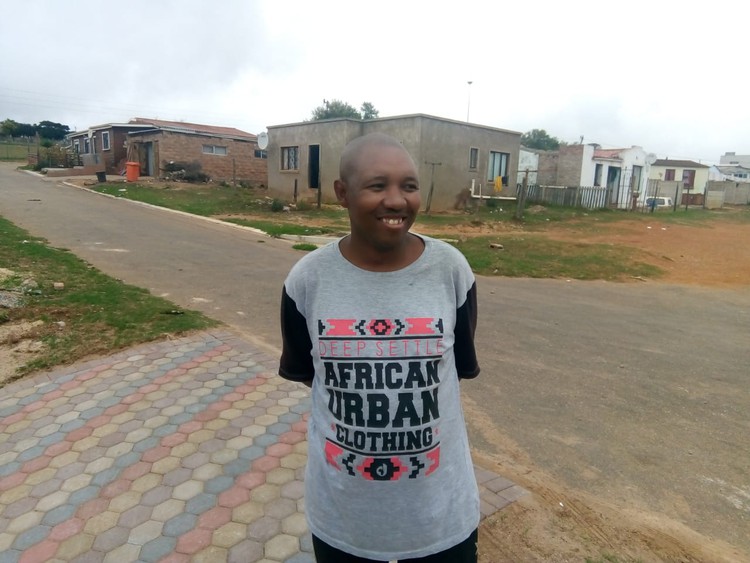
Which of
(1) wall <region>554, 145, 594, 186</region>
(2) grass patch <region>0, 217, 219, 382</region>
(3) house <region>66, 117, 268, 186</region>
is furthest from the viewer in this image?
(1) wall <region>554, 145, 594, 186</region>

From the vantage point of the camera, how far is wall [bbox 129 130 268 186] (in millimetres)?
25941

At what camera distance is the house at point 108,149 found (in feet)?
94.9

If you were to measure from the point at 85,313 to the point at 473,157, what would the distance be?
18.8m

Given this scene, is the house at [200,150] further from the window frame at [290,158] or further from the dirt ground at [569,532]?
the dirt ground at [569,532]

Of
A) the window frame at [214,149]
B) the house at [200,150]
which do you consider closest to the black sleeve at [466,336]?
the house at [200,150]

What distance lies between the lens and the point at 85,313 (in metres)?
5.30

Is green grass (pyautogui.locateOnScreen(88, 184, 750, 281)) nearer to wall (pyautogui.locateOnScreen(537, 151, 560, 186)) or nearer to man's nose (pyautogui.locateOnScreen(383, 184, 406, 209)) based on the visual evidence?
wall (pyautogui.locateOnScreen(537, 151, 560, 186))

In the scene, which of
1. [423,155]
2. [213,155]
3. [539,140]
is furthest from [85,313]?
[539,140]

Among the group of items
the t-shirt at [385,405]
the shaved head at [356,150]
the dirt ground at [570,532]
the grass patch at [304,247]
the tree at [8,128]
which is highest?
the tree at [8,128]

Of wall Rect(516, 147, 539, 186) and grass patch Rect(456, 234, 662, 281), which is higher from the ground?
wall Rect(516, 147, 539, 186)

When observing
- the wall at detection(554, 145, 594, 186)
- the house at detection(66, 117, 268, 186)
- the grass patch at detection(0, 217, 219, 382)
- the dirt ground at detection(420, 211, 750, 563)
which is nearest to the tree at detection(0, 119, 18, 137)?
the house at detection(66, 117, 268, 186)

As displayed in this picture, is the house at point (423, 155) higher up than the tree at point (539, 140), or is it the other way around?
the tree at point (539, 140)

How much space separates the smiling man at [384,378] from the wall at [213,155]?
26462 millimetres

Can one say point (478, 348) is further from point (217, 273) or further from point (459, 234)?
point (459, 234)
